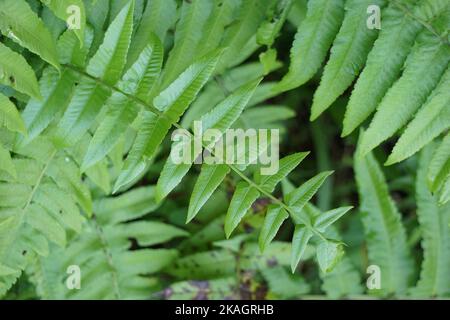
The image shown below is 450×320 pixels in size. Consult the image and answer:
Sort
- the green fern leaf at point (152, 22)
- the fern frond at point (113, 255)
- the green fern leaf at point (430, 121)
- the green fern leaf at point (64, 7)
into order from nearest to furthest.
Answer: the green fern leaf at point (64, 7) < the green fern leaf at point (430, 121) < the green fern leaf at point (152, 22) < the fern frond at point (113, 255)

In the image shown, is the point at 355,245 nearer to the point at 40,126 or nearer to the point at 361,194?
the point at 361,194

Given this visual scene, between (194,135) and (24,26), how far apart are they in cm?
41

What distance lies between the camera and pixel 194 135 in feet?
4.05

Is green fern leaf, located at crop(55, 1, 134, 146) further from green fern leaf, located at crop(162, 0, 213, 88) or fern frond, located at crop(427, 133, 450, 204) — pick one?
fern frond, located at crop(427, 133, 450, 204)

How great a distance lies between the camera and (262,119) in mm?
2025

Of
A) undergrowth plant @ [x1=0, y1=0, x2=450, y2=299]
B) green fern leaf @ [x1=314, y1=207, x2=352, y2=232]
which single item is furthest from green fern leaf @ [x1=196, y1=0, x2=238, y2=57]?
green fern leaf @ [x1=314, y1=207, x2=352, y2=232]

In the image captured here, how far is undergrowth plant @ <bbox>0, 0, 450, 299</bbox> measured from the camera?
48.7 inches

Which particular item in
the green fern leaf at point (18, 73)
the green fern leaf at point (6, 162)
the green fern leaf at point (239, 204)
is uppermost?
the green fern leaf at point (18, 73)

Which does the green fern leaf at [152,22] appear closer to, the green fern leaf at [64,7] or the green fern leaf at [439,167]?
the green fern leaf at [64,7]

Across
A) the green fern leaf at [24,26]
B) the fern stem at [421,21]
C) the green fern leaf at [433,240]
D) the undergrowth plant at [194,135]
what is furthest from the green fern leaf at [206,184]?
the green fern leaf at [433,240]

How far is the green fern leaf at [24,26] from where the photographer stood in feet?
3.87

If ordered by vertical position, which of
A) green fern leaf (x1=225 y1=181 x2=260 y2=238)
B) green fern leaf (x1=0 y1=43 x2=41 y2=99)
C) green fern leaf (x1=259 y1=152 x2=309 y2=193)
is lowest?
green fern leaf (x1=225 y1=181 x2=260 y2=238)

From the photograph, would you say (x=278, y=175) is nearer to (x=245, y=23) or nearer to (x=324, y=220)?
(x=324, y=220)

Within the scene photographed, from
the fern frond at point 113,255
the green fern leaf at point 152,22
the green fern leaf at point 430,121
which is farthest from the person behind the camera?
the fern frond at point 113,255
